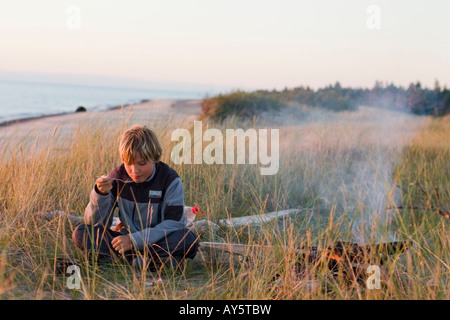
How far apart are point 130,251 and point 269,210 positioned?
1.82 meters

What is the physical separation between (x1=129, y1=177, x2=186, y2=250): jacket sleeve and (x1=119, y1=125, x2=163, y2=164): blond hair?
0.76ft

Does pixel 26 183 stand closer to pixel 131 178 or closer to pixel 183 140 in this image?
pixel 131 178

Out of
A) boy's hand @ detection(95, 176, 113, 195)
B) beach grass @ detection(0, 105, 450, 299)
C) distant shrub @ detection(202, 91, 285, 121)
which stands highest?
distant shrub @ detection(202, 91, 285, 121)

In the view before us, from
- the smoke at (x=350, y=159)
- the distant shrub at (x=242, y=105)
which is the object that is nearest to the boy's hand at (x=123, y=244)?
the smoke at (x=350, y=159)

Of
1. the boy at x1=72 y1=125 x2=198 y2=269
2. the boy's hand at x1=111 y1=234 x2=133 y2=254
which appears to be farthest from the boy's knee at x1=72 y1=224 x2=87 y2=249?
the boy's hand at x1=111 y1=234 x2=133 y2=254

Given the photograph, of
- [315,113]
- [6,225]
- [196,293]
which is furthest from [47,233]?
[315,113]

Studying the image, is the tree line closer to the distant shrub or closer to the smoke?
the distant shrub

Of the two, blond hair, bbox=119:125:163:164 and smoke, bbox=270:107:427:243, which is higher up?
blond hair, bbox=119:125:163:164

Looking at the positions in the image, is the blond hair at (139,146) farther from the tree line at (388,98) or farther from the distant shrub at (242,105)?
the tree line at (388,98)

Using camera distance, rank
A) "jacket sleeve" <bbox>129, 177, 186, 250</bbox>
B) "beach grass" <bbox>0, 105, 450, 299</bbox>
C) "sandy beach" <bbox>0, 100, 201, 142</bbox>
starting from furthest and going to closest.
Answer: "sandy beach" <bbox>0, 100, 201, 142</bbox>, "jacket sleeve" <bbox>129, 177, 186, 250</bbox>, "beach grass" <bbox>0, 105, 450, 299</bbox>

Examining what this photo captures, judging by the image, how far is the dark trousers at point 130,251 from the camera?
3.08 metres

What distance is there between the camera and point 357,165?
601 centimetres

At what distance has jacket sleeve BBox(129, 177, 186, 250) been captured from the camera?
117 inches

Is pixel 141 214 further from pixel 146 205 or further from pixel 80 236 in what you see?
pixel 80 236
